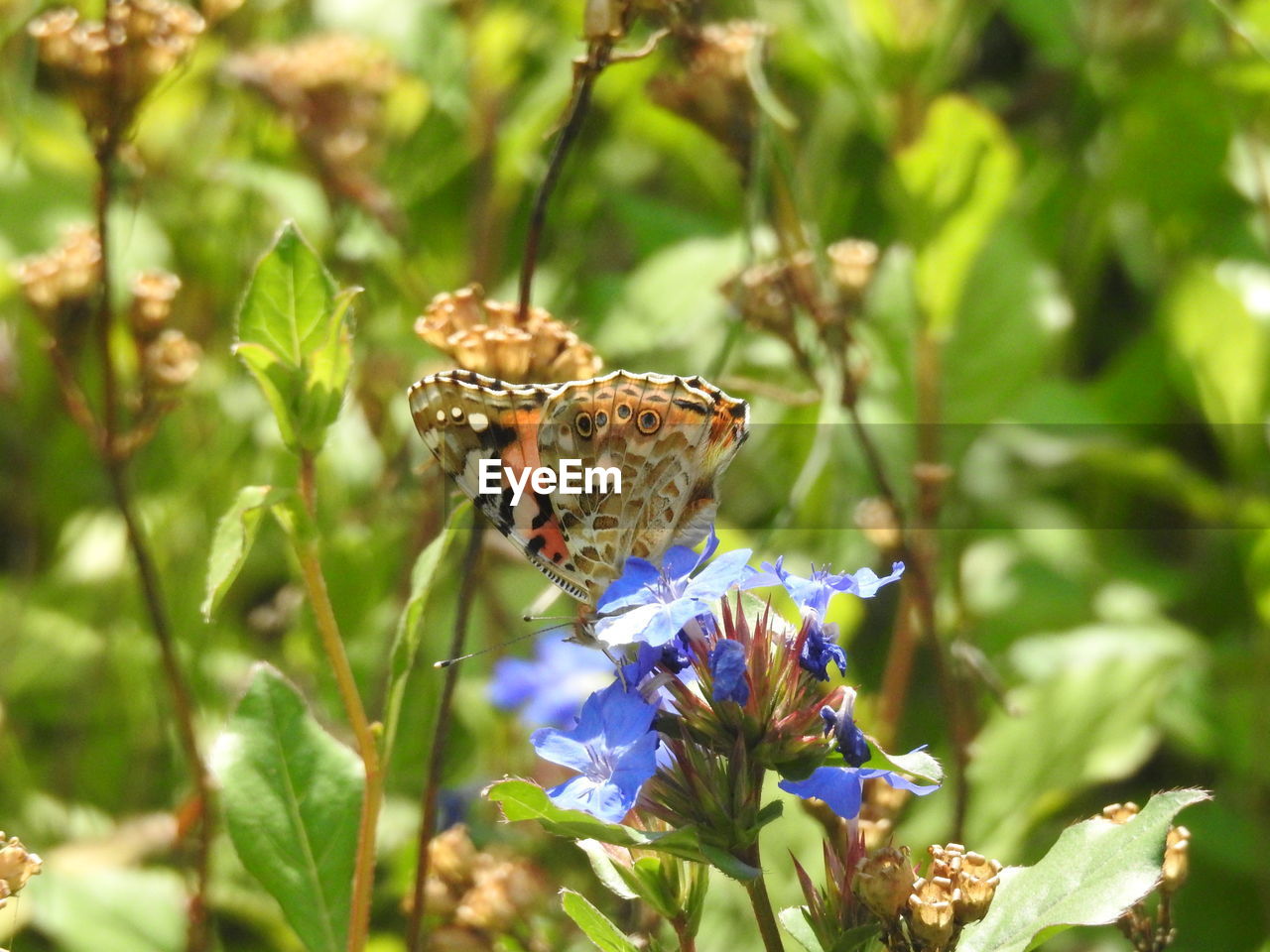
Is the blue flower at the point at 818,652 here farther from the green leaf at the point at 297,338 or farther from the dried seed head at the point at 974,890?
the green leaf at the point at 297,338

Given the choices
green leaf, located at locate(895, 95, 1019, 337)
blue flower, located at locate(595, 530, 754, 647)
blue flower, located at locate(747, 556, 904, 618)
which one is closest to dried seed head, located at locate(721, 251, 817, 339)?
green leaf, located at locate(895, 95, 1019, 337)

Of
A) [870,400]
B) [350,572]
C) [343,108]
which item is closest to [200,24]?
[343,108]

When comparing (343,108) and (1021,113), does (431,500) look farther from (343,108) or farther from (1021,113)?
(1021,113)

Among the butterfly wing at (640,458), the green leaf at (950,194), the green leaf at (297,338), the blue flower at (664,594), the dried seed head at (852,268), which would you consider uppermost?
the green leaf at (950,194)

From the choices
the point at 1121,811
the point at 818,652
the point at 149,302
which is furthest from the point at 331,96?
the point at 1121,811

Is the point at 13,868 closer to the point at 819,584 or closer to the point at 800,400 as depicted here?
the point at 819,584

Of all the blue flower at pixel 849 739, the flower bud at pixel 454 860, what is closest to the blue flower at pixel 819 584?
the blue flower at pixel 849 739
